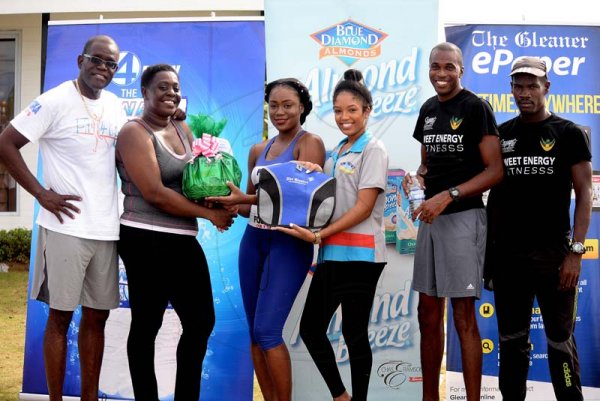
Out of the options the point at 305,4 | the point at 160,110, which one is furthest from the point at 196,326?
the point at 305,4

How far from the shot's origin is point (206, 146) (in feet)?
13.5

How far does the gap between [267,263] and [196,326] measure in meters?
0.51

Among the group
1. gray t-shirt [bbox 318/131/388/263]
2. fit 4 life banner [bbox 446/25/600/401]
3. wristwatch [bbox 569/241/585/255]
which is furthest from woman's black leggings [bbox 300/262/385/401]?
fit 4 life banner [bbox 446/25/600/401]

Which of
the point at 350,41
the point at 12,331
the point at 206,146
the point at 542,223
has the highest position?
the point at 350,41

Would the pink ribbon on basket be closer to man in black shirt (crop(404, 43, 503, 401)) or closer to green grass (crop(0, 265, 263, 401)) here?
man in black shirt (crop(404, 43, 503, 401))

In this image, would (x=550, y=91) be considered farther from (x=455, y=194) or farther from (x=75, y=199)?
(x=75, y=199)

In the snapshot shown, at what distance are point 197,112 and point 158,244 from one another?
4.45ft

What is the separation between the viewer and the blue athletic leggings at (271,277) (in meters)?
4.17

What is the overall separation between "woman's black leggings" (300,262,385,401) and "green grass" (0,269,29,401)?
94.0 inches

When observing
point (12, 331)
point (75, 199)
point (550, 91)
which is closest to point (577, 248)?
point (550, 91)

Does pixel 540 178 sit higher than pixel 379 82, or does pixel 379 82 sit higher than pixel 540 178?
pixel 379 82

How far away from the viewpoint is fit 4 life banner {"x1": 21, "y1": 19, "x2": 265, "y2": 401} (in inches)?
200

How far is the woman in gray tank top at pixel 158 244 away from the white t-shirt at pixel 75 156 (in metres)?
0.14

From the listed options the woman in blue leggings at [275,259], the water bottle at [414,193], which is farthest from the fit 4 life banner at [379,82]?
the woman in blue leggings at [275,259]
